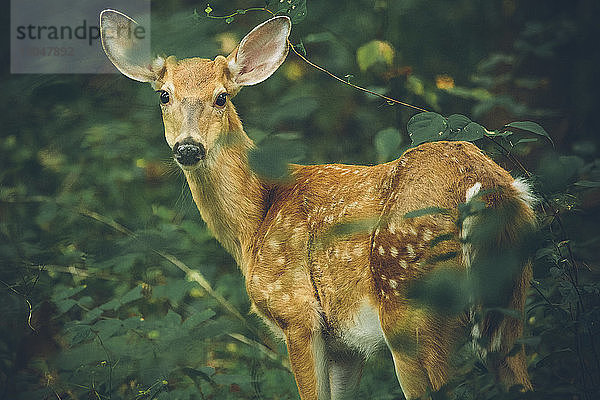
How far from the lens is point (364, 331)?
8.45 feet

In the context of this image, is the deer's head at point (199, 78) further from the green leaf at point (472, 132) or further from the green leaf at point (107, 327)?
the green leaf at point (472, 132)

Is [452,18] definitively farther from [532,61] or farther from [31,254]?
[31,254]

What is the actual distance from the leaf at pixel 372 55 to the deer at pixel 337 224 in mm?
809

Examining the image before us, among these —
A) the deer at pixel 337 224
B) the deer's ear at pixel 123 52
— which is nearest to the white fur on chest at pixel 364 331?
the deer at pixel 337 224

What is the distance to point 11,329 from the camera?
11.0ft

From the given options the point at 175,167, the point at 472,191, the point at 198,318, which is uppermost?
the point at 472,191

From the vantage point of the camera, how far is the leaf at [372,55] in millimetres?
3576

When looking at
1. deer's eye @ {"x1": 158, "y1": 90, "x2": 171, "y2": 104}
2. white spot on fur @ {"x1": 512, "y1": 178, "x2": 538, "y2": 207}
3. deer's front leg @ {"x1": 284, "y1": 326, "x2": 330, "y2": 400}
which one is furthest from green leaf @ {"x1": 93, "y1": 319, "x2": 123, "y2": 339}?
white spot on fur @ {"x1": 512, "y1": 178, "x2": 538, "y2": 207}

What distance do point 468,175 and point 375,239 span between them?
1.13 feet

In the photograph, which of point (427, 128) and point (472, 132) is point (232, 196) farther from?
point (472, 132)

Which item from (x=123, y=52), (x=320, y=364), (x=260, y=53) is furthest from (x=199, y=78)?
(x=320, y=364)

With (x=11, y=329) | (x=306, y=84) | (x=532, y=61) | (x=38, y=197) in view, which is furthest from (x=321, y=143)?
(x=11, y=329)

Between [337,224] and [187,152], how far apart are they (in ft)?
1.82

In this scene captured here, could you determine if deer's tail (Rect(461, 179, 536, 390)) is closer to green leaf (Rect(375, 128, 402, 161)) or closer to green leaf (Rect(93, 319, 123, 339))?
green leaf (Rect(375, 128, 402, 161))
